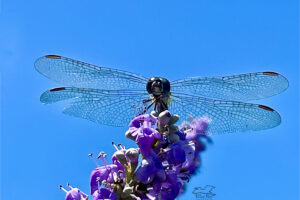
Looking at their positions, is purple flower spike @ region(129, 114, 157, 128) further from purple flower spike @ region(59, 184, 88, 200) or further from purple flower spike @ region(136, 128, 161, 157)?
purple flower spike @ region(59, 184, 88, 200)

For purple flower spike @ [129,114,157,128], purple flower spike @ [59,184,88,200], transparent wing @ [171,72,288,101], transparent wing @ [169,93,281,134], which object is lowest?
purple flower spike @ [59,184,88,200]

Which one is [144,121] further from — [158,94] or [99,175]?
[158,94]

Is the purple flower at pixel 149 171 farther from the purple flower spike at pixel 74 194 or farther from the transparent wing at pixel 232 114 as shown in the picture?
the transparent wing at pixel 232 114

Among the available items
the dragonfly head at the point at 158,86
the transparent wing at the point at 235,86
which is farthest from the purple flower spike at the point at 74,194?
the transparent wing at the point at 235,86

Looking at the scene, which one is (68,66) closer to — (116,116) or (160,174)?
(116,116)

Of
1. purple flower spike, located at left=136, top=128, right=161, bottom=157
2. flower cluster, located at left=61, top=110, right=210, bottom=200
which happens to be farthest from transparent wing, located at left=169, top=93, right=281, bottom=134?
purple flower spike, located at left=136, top=128, right=161, bottom=157

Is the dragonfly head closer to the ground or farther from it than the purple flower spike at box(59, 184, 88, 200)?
farther from it

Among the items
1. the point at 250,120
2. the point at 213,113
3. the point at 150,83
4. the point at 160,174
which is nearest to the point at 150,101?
the point at 150,83
